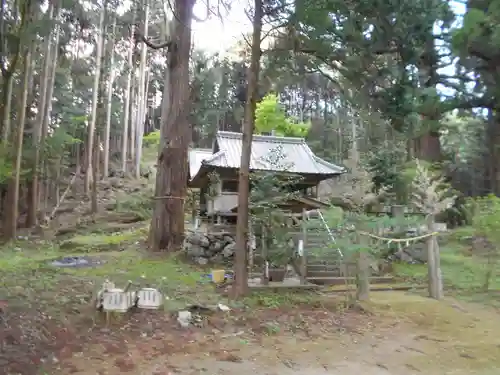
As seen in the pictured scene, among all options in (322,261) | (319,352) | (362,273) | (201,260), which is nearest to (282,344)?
A: (319,352)

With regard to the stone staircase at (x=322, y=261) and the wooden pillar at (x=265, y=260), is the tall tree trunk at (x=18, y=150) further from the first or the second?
the stone staircase at (x=322, y=261)

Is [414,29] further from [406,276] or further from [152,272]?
[152,272]

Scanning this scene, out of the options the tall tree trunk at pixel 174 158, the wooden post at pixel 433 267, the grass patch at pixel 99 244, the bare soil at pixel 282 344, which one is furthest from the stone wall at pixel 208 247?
the wooden post at pixel 433 267

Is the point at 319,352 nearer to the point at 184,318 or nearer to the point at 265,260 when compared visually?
the point at 184,318

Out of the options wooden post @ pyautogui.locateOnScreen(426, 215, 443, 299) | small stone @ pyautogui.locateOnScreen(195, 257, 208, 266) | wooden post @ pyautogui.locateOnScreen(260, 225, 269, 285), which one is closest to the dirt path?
wooden post @ pyautogui.locateOnScreen(426, 215, 443, 299)

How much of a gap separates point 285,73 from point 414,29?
2853 millimetres

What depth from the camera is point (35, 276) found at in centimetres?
775

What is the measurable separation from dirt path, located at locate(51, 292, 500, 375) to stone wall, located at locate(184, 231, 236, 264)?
5.39 meters

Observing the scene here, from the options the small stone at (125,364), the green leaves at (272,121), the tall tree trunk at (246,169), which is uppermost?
the green leaves at (272,121)

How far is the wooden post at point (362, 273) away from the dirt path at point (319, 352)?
884 mm

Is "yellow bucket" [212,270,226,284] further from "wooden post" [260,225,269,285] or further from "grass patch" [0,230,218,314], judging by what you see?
"wooden post" [260,225,269,285]

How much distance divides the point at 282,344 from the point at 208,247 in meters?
6.37

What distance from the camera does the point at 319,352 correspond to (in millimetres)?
4984

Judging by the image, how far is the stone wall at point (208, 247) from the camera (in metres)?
11.2
